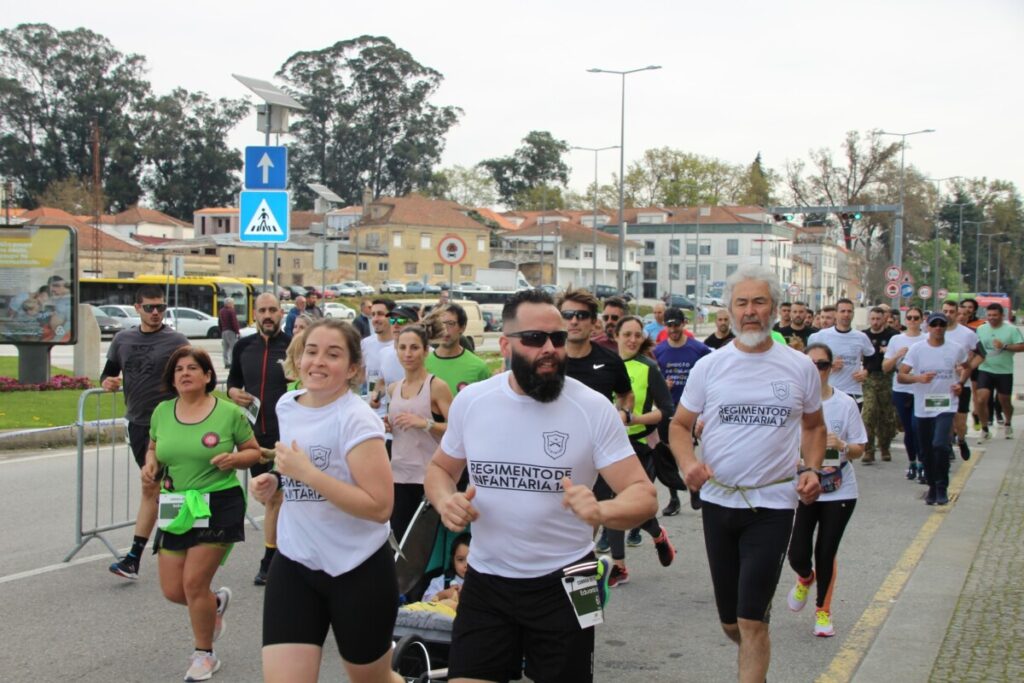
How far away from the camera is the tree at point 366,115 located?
11694cm

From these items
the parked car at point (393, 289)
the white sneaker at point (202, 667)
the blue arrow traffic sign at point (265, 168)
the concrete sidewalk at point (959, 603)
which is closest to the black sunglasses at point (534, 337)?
the white sneaker at point (202, 667)

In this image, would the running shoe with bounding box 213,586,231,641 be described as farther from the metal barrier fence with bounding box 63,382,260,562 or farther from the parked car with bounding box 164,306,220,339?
the parked car with bounding box 164,306,220,339

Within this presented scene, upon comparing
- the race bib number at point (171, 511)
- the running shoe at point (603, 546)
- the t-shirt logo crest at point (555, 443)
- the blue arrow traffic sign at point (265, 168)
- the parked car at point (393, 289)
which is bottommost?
the running shoe at point (603, 546)

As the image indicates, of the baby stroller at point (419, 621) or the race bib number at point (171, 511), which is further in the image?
the race bib number at point (171, 511)

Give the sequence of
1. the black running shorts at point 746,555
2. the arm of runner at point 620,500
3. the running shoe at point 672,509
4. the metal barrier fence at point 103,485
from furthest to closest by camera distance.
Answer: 1. the running shoe at point 672,509
2. the metal barrier fence at point 103,485
3. the black running shorts at point 746,555
4. the arm of runner at point 620,500

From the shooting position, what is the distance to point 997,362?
16.0 meters

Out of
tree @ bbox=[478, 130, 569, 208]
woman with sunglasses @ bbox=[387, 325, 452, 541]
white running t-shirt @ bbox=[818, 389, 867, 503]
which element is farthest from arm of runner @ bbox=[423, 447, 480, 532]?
tree @ bbox=[478, 130, 569, 208]

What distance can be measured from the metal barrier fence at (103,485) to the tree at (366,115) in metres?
106

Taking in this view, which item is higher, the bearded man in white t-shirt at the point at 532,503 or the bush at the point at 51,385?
the bearded man in white t-shirt at the point at 532,503

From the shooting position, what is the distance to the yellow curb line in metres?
5.70

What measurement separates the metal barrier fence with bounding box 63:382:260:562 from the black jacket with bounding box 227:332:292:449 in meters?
1.09

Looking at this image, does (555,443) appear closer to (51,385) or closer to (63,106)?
(51,385)

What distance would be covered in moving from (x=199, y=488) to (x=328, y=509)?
6.24 ft

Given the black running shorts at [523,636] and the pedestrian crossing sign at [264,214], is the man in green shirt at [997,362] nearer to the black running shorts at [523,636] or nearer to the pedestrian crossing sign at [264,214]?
the pedestrian crossing sign at [264,214]
